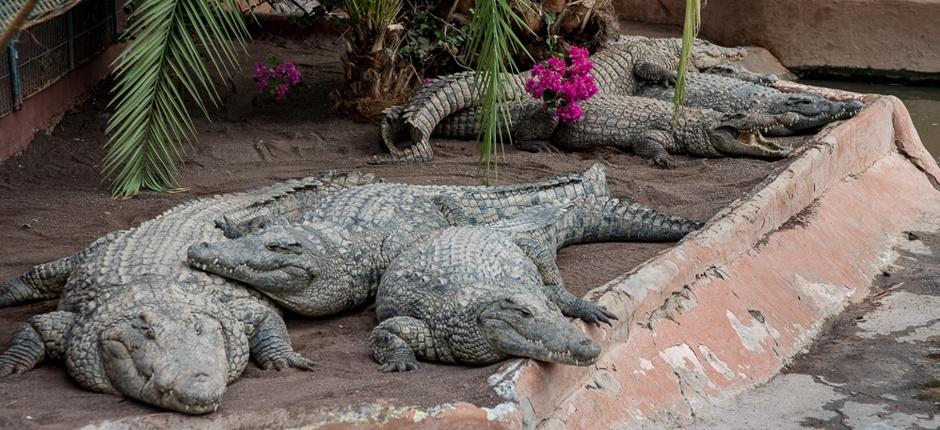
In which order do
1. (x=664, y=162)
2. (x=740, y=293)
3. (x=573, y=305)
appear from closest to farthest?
(x=573, y=305)
(x=740, y=293)
(x=664, y=162)

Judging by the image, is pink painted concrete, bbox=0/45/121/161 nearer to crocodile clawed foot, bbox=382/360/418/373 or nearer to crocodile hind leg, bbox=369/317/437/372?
crocodile hind leg, bbox=369/317/437/372

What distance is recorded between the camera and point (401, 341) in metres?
4.21

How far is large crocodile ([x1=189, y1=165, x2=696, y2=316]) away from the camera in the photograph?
4559 millimetres

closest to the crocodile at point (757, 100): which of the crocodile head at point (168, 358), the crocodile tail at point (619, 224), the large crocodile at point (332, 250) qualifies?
the crocodile tail at point (619, 224)

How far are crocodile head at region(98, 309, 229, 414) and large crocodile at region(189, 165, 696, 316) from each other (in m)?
0.54

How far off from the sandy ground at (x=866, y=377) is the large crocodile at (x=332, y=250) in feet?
Result: 4.83

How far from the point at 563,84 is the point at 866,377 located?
318 centimetres

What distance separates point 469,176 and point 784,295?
1.99 meters

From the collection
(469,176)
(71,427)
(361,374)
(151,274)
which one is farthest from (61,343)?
(469,176)

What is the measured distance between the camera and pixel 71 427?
335 centimetres

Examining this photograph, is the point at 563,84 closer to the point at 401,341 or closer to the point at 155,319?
the point at 401,341

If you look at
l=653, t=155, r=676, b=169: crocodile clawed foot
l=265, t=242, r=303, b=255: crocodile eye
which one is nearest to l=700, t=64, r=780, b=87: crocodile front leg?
l=653, t=155, r=676, b=169: crocodile clawed foot

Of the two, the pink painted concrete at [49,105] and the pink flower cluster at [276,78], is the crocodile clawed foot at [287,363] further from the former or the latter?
the pink flower cluster at [276,78]

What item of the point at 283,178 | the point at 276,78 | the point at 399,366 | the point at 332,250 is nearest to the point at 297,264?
the point at 332,250
